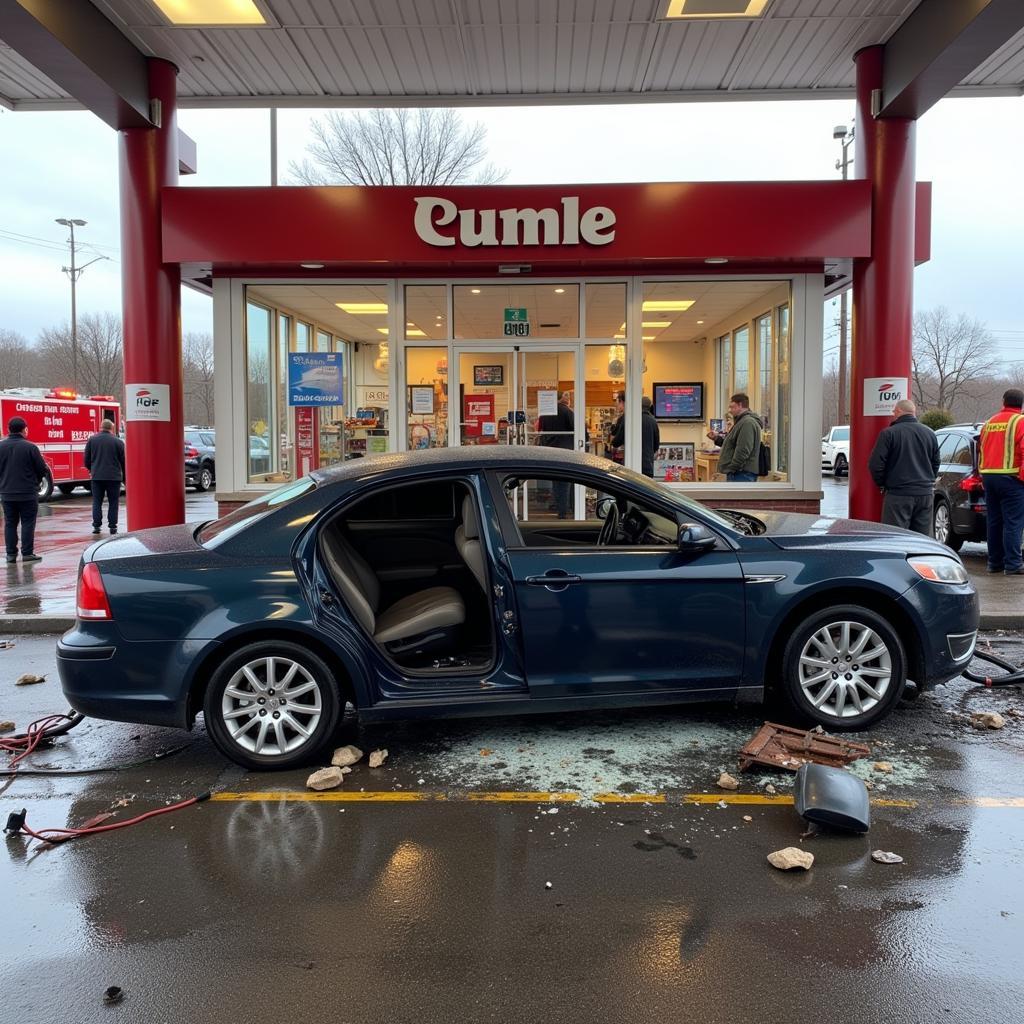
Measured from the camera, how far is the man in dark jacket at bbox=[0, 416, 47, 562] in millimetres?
11344

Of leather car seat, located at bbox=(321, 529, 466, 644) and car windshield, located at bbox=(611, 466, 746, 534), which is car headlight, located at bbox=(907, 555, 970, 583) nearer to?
car windshield, located at bbox=(611, 466, 746, 534)

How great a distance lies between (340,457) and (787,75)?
7.79 meters

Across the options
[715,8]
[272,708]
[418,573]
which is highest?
[715,8]

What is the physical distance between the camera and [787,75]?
10961 millimetres

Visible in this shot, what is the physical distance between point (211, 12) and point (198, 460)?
1814cm

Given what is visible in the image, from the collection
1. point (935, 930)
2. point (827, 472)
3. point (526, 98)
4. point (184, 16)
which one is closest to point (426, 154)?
point (827, 472)

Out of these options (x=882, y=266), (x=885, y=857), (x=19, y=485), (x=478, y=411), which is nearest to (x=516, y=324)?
(x=478, y=411)

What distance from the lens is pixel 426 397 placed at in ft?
36.9

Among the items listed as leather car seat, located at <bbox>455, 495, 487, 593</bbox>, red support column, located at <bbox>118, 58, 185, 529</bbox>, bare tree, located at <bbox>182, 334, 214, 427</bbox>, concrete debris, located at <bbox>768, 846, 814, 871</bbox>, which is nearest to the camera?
concrete debris, located at <bbox>768, 846, 814, 871</bbox>

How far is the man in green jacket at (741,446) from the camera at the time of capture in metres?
10.7

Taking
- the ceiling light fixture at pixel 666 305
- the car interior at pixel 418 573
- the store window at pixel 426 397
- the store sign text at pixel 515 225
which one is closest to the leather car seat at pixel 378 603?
the car interior at pixel 418 573

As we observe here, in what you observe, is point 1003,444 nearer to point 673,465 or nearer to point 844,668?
point 673,465

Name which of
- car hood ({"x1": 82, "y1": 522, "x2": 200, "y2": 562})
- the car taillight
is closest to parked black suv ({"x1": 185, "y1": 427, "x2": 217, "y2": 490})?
car hood ({"x1": 82, "y1": 522, "x2": 200, "y2": 562})

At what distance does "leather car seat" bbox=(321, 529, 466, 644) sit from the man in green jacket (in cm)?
647
